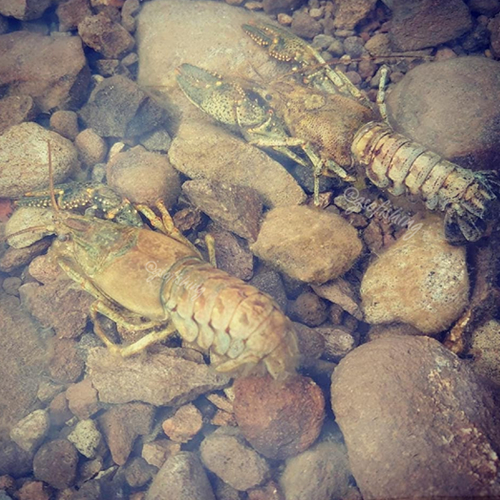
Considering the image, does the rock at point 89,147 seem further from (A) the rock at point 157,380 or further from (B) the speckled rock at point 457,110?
(B) the speckled rock at point 457,110

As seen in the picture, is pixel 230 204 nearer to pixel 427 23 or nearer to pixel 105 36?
pixel 105 36

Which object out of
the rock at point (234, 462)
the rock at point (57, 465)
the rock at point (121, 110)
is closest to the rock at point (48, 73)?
the rock at point (121, 110)

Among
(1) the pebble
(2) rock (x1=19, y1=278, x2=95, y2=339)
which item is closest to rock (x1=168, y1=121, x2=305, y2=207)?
(2) rock (x1=19, y1=278, x2=95, y2=339)

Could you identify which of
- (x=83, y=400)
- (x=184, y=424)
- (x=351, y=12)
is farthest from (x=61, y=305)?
(x=351, y=12)

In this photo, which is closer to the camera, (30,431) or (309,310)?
(30,431)

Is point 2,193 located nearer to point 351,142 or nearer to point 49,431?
point 49,431
